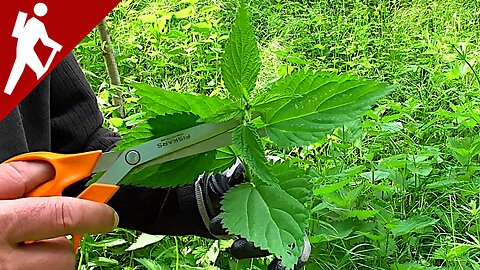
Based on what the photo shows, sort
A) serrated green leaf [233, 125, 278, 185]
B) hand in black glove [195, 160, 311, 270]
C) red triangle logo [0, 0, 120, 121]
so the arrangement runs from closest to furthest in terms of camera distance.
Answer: serrated green leaf [233, 125, 278, 185] < hand in black glove [195, 160, 311, 270] < red triangle logo [0, 0, 120, 121]

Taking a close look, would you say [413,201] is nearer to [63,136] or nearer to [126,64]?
[63,136]

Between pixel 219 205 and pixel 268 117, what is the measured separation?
0.80 ft

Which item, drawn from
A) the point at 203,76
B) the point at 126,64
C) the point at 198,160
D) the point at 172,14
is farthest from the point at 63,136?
the point at 172,14

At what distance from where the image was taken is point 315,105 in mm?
427

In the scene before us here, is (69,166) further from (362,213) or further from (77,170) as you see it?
(362,213)

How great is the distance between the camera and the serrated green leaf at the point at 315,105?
42 centimetres

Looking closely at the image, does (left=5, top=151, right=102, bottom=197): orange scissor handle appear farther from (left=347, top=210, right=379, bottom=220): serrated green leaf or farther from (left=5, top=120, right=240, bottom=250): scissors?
(left=347, top=210, right=379, bottom=220): serrated green leaf

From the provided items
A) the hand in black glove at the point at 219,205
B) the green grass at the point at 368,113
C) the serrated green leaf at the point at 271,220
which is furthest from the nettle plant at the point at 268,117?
the green grass at the point at 368,113

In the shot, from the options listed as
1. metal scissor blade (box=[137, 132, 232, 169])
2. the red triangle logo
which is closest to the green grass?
the red triangle logo

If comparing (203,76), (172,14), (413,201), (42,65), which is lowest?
(413,201)

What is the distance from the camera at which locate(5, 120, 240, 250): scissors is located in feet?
1.44

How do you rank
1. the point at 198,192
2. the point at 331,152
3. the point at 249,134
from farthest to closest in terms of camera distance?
1. the point at 331,152
2. the point at 198,192
3. the point at 249,134

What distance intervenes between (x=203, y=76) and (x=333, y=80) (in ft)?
3.41

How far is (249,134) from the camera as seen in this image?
16.4 inches
